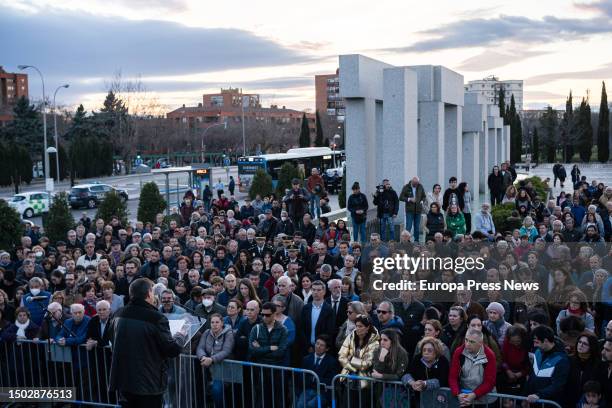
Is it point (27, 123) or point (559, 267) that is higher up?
point (27, 123)

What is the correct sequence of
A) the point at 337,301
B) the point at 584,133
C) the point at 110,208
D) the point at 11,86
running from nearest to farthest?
the point at 337,301, the point at 110,208, the point at 584,133, the point at 11,86

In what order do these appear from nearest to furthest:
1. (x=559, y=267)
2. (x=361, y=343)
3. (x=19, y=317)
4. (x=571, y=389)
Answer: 1. (x=571, y=389)
2. (x=361, y=343)
3. (x=19, y=317)
4. (x=559, y=267)

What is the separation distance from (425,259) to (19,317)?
6.20 metres

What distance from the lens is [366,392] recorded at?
692 centimetres

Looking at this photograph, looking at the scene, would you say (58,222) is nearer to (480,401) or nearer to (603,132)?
(480,401)

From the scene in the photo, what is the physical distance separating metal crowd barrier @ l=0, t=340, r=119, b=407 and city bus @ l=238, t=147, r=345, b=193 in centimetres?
2890

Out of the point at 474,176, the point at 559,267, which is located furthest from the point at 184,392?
the point at 474,176

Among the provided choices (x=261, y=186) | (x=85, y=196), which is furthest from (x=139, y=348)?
(x=85, y=196)

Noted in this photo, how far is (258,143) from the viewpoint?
309 ft

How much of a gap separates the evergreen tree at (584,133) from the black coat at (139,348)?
265 ft

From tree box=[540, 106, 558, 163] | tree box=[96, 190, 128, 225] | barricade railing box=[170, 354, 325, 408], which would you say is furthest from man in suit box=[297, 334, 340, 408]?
tree box=[540, 106, 558, 163]

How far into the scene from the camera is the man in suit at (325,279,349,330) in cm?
848

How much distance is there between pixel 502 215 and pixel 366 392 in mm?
11159

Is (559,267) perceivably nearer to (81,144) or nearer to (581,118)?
(81,144)
